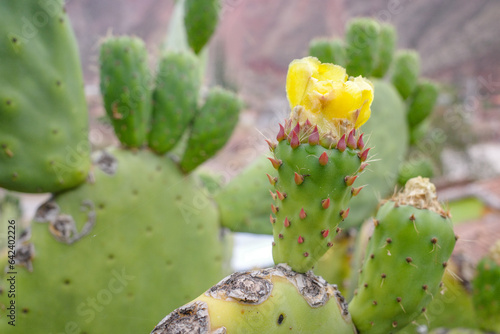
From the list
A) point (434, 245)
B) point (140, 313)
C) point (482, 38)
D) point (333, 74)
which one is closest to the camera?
point (333, 74)

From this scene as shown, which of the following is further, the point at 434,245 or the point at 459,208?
the point at 459,208

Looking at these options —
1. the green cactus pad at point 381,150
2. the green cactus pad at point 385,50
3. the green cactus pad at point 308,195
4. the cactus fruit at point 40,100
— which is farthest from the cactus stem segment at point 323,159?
the green cactus pad at point 385,50

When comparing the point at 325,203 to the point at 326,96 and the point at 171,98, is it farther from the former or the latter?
the point at 171,98

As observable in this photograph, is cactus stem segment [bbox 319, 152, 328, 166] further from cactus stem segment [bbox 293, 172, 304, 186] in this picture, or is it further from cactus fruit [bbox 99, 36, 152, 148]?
cactus fruit [bbox 99, 36, 152, 148]

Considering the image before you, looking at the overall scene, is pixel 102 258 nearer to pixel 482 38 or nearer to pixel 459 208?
pixel 459 208

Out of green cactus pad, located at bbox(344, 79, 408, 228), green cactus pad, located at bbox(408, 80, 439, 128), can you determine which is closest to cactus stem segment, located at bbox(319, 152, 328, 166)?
green cactus pad, located at bbox(344, 79, 408, 228)

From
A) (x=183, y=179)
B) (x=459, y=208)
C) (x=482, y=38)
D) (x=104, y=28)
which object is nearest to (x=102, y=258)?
(x=183, y=179)

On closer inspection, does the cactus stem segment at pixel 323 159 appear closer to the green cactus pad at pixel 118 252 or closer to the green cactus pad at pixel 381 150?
the green cactus pad at pixel 118 252

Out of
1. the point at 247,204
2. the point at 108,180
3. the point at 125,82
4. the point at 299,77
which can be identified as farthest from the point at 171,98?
the point at 299,77
